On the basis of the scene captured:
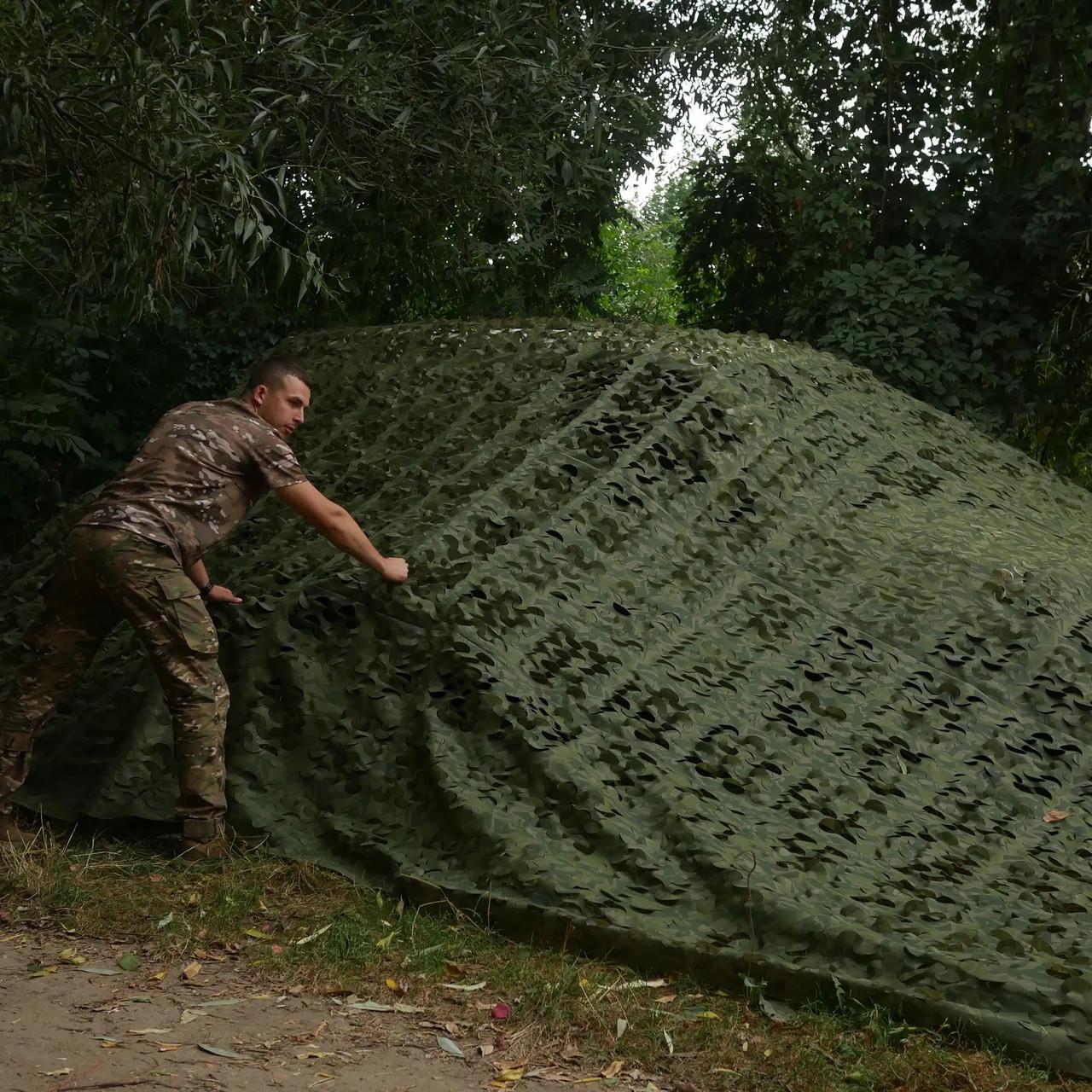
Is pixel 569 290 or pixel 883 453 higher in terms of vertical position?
pixel 569 290

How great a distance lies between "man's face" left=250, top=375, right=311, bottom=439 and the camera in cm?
479

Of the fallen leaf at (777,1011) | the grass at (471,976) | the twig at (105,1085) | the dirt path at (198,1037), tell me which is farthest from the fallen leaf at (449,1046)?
the fallen leaf at (777,1011)

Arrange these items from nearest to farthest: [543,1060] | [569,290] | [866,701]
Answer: [543,1060], [866,701], [569,290]

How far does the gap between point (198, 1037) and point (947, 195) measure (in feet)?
30.3

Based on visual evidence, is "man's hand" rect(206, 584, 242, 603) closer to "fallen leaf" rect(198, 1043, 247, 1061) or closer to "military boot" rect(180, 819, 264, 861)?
"military boot" rect(180, 819, 264, 861)

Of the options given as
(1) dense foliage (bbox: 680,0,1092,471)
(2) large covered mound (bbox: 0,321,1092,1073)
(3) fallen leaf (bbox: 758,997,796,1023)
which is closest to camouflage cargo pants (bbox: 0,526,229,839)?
(2) large covered mound (bbox: 0,321,1092,1073)

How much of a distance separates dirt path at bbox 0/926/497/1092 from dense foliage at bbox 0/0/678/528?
7.93ft

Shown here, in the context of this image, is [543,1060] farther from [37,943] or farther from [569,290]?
[569,290]

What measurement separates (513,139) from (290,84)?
5.45ft

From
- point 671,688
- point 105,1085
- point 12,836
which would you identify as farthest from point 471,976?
point 12,836

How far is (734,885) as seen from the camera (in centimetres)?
411

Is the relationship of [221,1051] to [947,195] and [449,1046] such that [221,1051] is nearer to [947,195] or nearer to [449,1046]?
[449,1046]

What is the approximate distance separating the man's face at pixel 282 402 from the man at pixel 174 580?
0.12 meters

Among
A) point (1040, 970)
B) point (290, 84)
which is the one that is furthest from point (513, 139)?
point (1040, 970)
